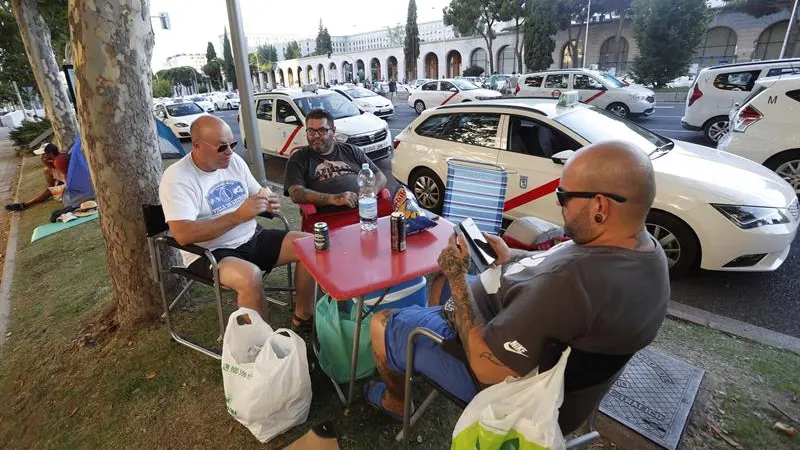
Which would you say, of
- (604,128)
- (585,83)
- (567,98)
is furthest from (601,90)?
(604,128)

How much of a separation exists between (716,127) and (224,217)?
933 centimetres

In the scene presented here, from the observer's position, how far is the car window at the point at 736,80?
25.8 ft

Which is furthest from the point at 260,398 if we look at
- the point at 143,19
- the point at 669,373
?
the point at 143,19

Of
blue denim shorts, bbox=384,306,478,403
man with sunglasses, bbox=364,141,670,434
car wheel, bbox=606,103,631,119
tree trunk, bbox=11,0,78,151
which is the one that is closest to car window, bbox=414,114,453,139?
blue denim shorts, bbox=384,306,478,403

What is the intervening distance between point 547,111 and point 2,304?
547cm

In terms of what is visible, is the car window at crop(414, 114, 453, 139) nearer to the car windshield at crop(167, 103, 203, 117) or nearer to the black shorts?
the black shorts

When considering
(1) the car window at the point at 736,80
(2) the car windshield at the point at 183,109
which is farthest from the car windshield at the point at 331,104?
(2) the car windshield at the point at 183,109

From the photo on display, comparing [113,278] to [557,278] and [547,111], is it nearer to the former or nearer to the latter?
[557,278]

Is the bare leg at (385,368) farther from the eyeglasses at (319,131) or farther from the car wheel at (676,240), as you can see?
the car wheel at (676,240)

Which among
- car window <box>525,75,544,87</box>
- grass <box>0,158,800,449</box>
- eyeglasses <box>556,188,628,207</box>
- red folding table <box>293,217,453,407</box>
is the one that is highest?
car window <box>525,75,544,87</box>

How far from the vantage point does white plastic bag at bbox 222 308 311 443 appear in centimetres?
189

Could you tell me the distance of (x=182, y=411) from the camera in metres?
→ 2.27

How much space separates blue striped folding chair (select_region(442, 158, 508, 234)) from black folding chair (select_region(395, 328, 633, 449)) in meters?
1.84

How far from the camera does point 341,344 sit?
7.59 feet
